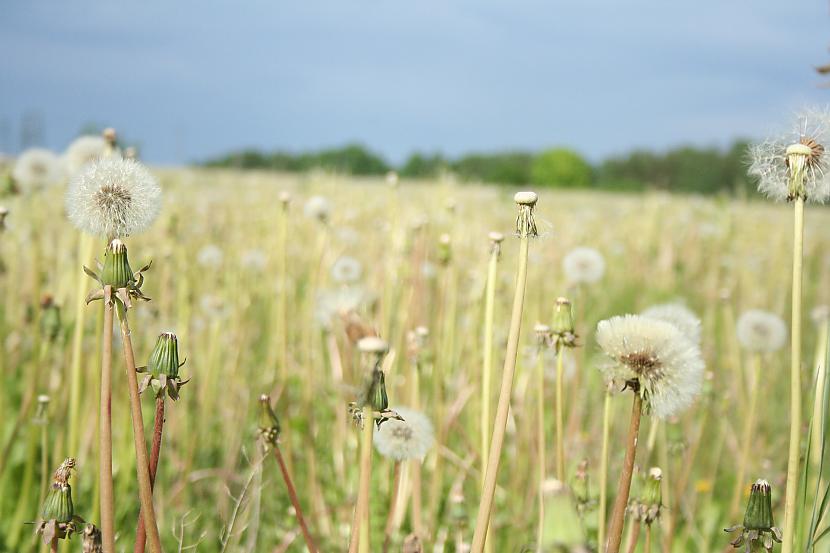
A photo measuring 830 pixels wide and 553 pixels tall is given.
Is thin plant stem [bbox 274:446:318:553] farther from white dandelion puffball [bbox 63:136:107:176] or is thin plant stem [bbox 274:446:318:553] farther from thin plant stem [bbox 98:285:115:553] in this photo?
white dandelion puffball [bbox 63:136:107:176]

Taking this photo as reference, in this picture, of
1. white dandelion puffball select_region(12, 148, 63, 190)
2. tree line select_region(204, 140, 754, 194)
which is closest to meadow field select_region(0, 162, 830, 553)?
white dandelion puffball select_region(12, 148, 63, 190)

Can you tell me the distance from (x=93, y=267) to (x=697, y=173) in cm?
3687

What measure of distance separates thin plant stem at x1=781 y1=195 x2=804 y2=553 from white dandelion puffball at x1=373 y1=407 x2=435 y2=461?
481mm

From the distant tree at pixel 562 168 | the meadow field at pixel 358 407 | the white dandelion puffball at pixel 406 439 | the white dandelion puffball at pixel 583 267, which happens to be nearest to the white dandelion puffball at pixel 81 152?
the meadow field at pixel 358 407

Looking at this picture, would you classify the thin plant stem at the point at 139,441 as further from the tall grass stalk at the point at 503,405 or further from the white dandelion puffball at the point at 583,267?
the white dandelion puffball at the point at 583,267

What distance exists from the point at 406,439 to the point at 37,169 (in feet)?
4.64

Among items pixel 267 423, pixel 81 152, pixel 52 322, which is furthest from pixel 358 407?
pixel 81 152

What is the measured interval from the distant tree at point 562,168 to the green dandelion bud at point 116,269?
4474 centimetres

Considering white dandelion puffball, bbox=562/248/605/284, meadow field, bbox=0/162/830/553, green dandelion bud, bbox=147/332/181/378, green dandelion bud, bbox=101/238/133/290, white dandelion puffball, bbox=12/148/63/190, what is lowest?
meadow field, bbox=0/162/830/553

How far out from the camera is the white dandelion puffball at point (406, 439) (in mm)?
1012

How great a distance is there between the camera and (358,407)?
0.61m

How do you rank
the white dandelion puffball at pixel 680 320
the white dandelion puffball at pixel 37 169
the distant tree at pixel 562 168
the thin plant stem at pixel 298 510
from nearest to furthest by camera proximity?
the thin plant stem at pixel 298 510 < the white dandelion puffball at pixel 680 320 < the white dandelion puffball at pixel 37 169 < the distant tree at pixel 562 168

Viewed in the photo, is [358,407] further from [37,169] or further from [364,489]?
[37,169]

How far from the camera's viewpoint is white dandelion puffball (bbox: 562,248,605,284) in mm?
1701
